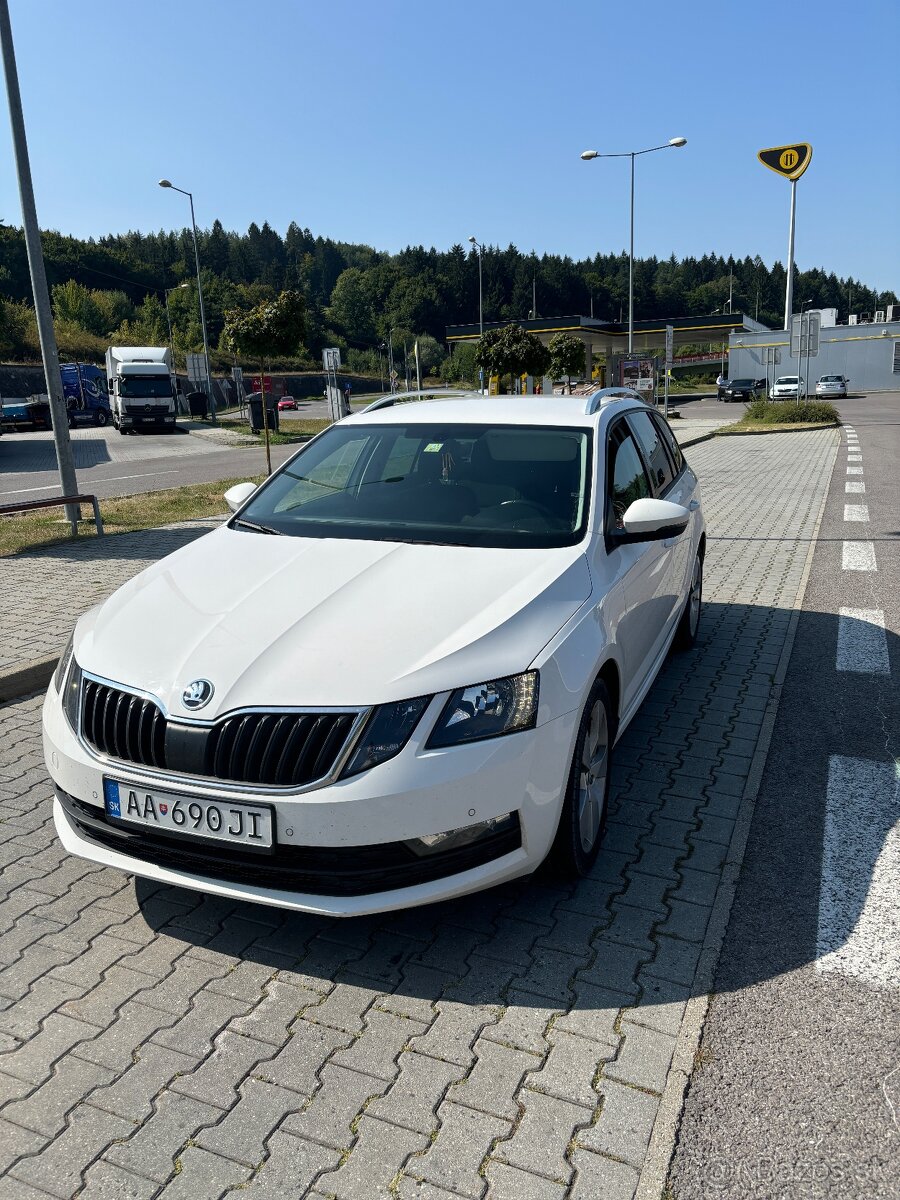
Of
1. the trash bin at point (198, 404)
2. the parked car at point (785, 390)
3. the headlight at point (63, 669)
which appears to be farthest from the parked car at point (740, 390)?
the headlight at point (63, 669)

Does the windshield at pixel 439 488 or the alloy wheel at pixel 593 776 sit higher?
the windshield at pixel 439 488

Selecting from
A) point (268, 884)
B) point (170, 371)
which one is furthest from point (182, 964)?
point (170, 371)

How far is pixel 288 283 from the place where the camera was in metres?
155

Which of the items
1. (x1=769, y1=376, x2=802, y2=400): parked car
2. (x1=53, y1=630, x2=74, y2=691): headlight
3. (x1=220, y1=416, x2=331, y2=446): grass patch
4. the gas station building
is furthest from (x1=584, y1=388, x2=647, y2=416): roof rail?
the gas station building

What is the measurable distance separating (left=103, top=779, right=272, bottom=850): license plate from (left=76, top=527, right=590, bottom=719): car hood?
271 millimetres

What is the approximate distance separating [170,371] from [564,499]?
3734cm

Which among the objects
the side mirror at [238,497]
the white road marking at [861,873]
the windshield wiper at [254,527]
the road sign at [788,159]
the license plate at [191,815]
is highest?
the road sign at [788,159]

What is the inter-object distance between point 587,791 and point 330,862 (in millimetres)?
1074

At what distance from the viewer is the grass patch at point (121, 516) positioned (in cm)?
1137

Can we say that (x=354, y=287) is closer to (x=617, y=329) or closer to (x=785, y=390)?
(x=617, y=329)

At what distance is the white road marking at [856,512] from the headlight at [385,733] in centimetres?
1105

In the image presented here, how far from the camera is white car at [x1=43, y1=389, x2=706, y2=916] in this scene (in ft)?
9.11

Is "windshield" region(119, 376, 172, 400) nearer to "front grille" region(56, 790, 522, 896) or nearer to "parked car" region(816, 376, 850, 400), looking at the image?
"front grille" region(56, 790, 522, 896)

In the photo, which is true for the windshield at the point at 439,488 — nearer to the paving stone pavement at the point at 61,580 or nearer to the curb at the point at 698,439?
the paving stone pavement at the point at 61,580
